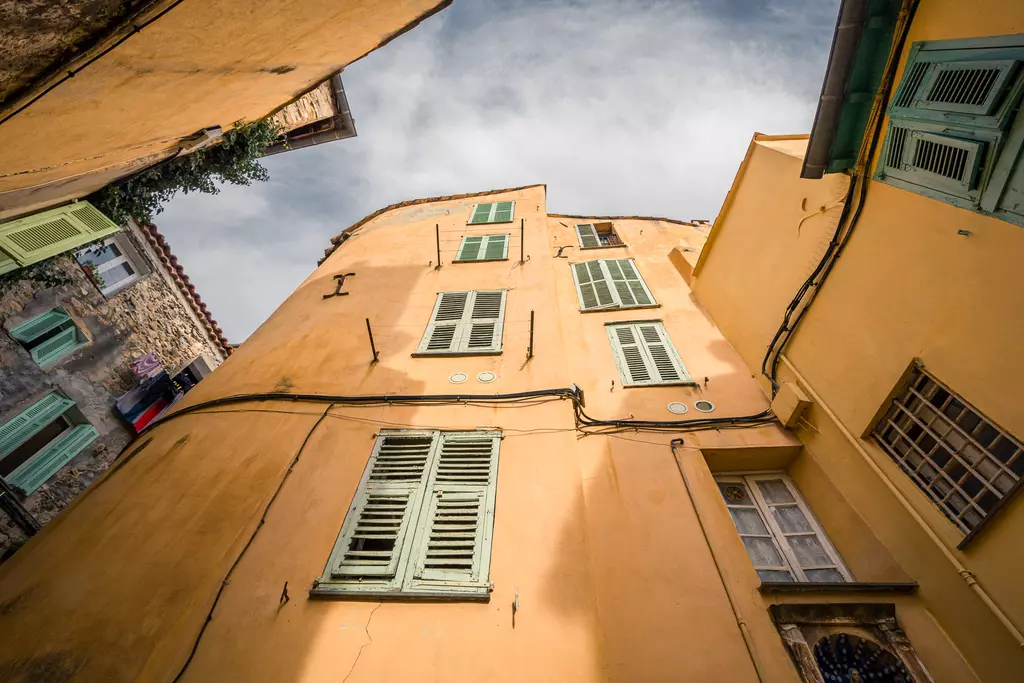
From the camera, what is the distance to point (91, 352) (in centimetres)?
791

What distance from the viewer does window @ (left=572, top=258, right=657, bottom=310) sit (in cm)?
898

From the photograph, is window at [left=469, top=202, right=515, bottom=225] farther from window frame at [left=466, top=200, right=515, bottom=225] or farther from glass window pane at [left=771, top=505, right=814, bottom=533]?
glass window pane at [left=771, top=505, right=814, bottom=533]

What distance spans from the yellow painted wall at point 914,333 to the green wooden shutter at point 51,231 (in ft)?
35.8

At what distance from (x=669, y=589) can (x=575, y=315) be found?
5.43 m

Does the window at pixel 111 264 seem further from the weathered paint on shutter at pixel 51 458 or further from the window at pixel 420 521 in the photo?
the window at pixel 420 521

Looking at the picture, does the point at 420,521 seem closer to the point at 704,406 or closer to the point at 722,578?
the point at 722,578

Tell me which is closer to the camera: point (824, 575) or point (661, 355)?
point (824, 575)

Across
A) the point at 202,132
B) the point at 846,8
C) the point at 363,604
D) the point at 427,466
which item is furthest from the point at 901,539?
the point at 202,132

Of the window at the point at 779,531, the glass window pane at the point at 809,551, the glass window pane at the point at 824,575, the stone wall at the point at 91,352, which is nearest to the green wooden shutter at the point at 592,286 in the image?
the window at the point at 779,531

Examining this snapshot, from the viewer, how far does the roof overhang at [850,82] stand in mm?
4496

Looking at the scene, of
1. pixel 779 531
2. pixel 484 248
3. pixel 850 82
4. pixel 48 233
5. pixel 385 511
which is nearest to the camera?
pixel 385 511

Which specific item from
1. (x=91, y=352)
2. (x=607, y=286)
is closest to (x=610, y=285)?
(x=607, y=286)

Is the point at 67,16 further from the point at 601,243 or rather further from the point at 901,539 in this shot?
the point at 601,243

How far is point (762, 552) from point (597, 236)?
9.37m
